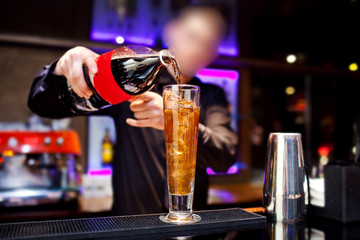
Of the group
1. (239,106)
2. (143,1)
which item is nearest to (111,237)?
(143,1)

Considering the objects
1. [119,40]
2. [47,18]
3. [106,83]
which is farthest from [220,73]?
[106,83]

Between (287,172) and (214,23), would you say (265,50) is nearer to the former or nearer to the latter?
(214,23)

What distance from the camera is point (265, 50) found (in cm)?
344

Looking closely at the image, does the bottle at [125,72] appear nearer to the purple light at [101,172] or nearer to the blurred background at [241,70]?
the blurred background at [241,70]

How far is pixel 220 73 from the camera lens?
3271 millimetres

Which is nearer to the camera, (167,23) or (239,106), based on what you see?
(167,23)

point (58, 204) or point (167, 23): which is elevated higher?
point (167, 23)

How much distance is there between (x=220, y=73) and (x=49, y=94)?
2200mm

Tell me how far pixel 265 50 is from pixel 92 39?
165cm

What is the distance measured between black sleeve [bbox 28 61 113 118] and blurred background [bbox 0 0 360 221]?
40.2 inches

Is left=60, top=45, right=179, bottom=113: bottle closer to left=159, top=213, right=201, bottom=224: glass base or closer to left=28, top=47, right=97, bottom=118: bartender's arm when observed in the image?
left=28, top=47, right=97, bottom=118: bartender's arm

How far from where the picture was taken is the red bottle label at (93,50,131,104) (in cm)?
85

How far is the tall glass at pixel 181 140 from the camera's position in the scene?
0.82 meters

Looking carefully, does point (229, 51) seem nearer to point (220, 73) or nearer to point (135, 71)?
point (220, 73)
